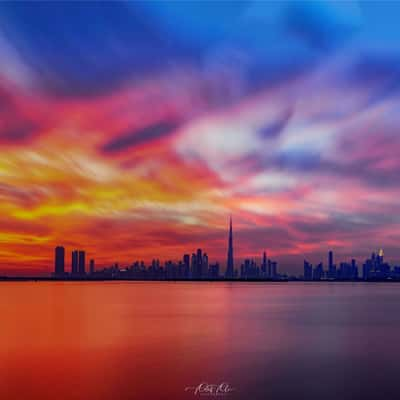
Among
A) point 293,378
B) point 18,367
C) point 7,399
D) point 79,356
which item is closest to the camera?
point 7,399

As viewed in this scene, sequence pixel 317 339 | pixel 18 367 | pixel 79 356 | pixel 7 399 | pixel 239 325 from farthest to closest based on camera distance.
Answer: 1. pixel 239 325
2. pixel 317 339
3. pixel 79 356
4. pixel 18 367
5. pixel 7 399

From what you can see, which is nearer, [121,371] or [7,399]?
[7,399]

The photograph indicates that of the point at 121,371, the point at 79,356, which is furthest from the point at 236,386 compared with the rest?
the point at 79,356

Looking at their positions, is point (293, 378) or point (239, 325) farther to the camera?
point (239, 325)

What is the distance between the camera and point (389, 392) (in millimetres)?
24094

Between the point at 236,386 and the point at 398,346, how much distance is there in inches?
770

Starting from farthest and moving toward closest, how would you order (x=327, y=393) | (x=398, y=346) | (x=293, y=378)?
(x=398, y=346) < (x=293, y=378) < (x=327, y=393)

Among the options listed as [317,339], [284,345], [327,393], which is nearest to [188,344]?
[284,345]

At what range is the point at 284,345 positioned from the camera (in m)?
39.5

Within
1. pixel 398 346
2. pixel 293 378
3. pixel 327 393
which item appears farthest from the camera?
pixel 398 346

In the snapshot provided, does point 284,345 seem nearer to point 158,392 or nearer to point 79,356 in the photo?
point 79,356

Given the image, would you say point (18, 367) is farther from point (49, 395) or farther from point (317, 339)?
point (317, 339)

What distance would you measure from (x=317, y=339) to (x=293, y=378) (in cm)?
1722

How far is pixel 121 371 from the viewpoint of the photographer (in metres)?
28.4
